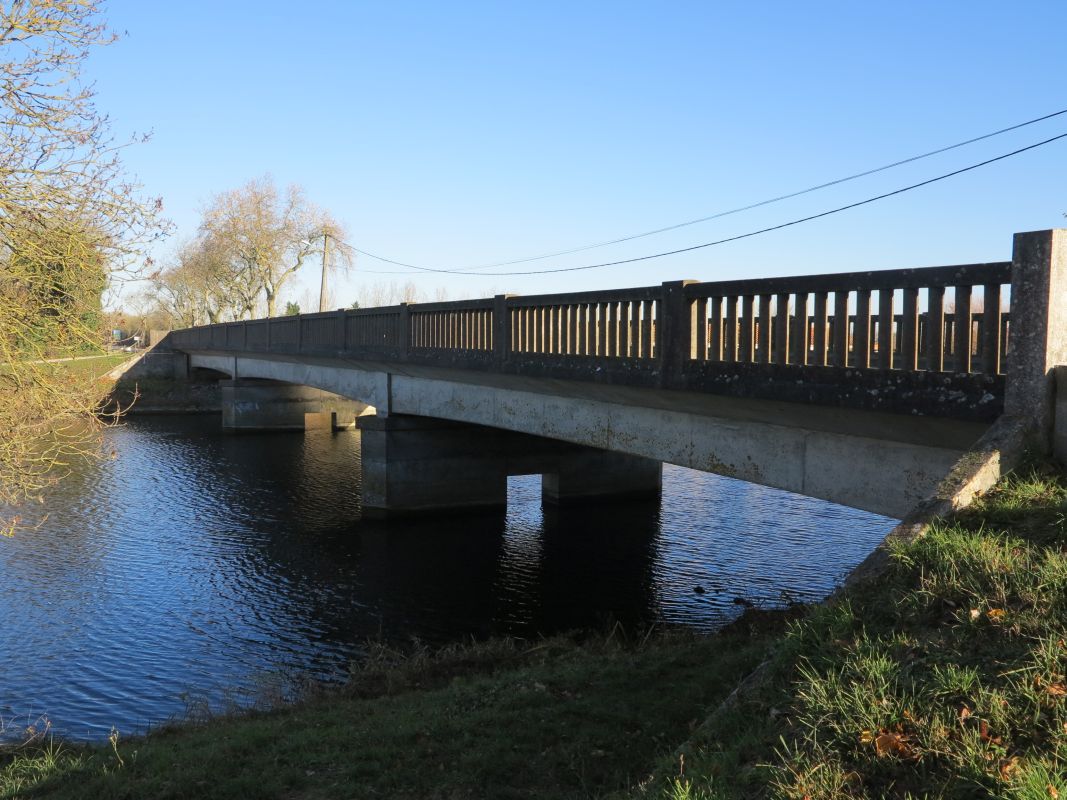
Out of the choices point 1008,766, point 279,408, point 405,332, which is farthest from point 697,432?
point 279,408

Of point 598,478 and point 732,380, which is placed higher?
point 732,380

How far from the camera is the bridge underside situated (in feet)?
26.2

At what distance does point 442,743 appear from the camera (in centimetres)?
625

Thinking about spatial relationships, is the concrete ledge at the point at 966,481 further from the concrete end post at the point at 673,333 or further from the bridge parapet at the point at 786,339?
the concrete end post at the point at 673,333

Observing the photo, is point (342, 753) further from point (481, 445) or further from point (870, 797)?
point (481, 445)

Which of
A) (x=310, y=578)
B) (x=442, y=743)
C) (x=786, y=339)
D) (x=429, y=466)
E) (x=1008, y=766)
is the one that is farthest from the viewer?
(x=429, y=466)

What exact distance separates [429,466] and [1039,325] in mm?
16013

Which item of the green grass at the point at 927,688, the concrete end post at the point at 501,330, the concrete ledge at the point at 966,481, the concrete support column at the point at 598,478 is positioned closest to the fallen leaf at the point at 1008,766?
the green grass at the point at 927,688

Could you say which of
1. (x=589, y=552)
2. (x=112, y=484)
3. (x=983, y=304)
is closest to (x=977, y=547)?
(x=983, y=304)

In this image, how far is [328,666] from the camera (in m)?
11.2

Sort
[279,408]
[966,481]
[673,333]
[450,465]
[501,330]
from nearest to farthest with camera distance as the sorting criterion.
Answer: [966,481]
[673,333]
[501,330]
[450,465]
[279,408]

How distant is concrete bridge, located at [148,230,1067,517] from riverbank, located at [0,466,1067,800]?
4.45 feet

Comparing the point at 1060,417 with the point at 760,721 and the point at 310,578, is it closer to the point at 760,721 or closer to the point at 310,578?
the point at 760,721

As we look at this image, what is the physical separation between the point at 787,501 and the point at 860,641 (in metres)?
17.7
